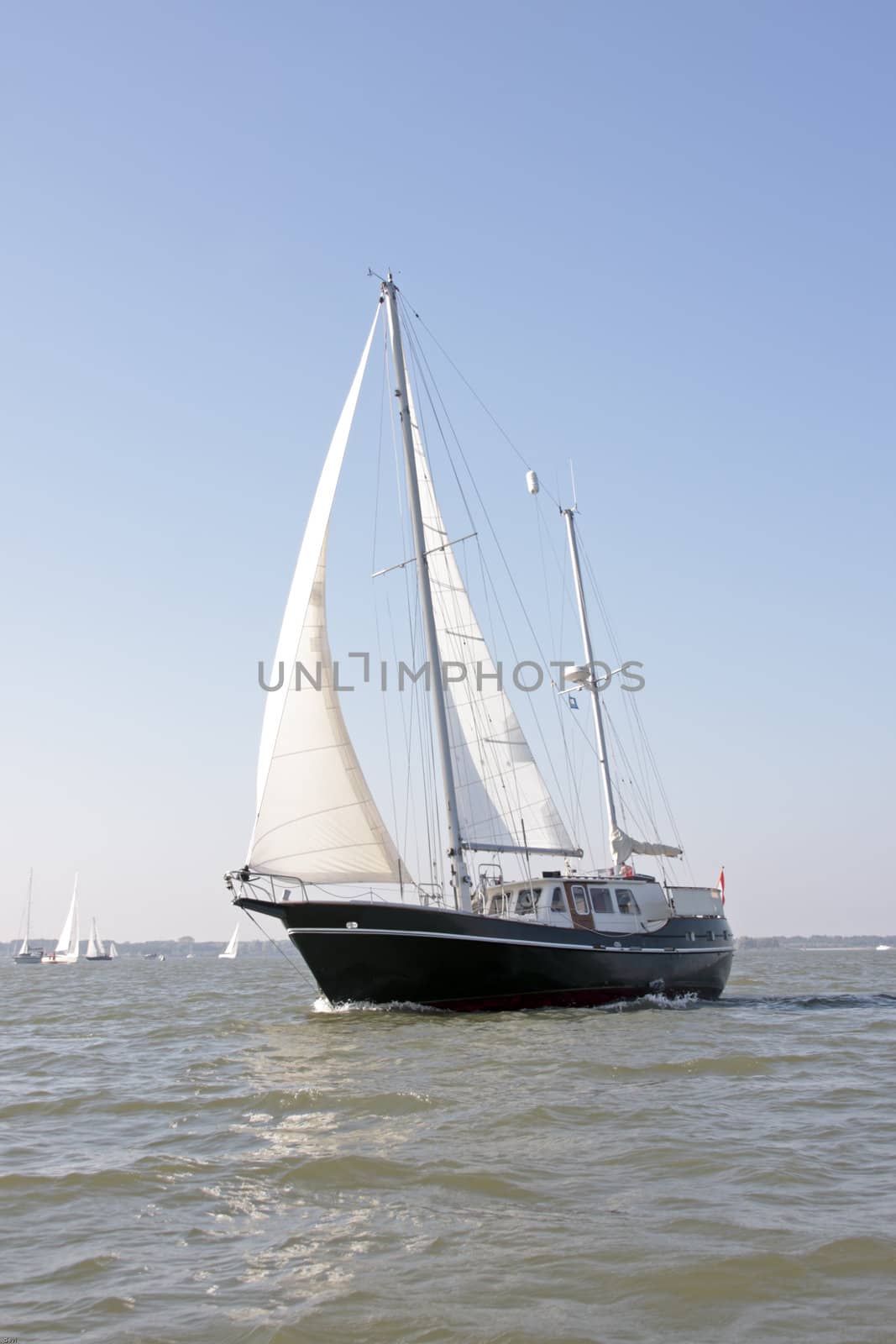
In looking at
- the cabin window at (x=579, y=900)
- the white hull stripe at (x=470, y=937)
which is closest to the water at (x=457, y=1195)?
the white hull stripe at (x=470, y=937)

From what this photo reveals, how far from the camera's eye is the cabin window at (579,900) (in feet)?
76.7

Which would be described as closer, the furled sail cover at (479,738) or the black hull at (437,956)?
the black hull at (437,956)

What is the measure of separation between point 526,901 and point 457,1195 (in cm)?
1578

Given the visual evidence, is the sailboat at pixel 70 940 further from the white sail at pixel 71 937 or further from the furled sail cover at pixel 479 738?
the furled sail cover at pixel 479 738

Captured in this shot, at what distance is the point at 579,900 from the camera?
23531 mm

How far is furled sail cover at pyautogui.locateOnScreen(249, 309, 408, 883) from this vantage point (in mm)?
20516

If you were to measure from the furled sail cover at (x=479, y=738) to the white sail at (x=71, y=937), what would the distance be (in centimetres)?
10338

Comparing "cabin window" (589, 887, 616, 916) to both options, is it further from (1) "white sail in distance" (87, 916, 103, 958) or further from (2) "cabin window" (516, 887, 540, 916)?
(1) "white sail in distance" (87, 916, 103, 958)

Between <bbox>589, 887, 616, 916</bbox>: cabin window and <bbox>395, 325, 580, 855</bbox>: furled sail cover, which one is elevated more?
<bbox>395, 325, 580, 855</bbox>: furled sail cover

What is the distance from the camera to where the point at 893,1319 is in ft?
18.1

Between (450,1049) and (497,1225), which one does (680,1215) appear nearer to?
(497,1225)

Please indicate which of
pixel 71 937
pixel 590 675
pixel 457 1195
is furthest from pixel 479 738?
pixel 71 937

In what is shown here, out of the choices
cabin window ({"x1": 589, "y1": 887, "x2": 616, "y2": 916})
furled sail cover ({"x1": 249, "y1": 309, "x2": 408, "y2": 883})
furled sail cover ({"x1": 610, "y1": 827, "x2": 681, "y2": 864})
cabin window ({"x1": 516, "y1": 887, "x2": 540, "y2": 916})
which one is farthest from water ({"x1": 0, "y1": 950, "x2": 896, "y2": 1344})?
furled sail cover ({"x1": 610, "y1": 827, "x2": 681, "y2": 864})

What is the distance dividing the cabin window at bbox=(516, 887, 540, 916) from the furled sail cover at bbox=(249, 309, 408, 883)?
3604 mm
